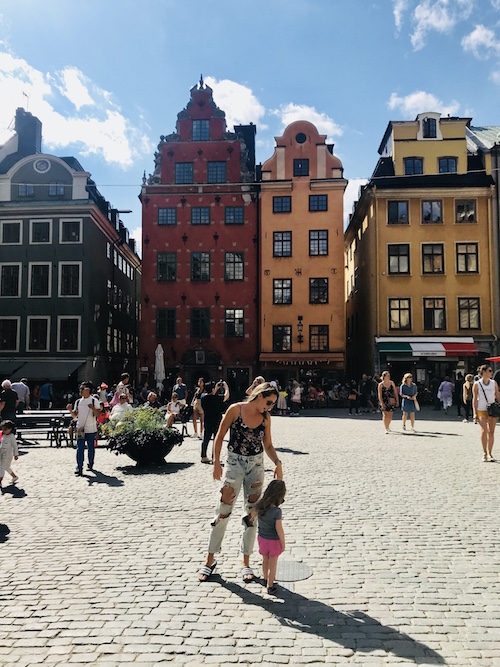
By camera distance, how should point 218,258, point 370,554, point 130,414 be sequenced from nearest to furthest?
point 370,554
point 130,414
point 218,258

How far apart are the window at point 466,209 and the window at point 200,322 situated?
55.5ft

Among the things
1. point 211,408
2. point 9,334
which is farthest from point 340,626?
point 9,334

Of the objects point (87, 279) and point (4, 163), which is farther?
point (4, 163)

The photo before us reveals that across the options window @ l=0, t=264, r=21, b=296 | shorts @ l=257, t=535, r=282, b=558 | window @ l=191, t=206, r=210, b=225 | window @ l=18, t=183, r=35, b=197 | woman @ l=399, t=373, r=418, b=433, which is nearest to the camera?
shorts @ l=257, t=535, r=282, b=558

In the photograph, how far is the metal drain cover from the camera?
5.39 meters

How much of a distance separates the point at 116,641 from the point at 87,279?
33079 millimetres

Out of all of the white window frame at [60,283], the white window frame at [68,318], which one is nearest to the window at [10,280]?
the white window frame at [60,283]

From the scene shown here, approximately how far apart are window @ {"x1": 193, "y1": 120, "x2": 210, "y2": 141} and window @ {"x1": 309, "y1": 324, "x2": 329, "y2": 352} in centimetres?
1430

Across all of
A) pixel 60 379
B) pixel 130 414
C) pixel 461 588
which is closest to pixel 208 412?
pixel 130 414

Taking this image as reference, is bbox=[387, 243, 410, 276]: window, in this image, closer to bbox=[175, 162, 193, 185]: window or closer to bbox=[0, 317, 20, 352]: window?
bbox=[175, 162, 193, 185]: window

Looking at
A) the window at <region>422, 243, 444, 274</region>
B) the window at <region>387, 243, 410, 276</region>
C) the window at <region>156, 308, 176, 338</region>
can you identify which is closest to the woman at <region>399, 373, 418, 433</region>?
the window at <region>387, 243, 410, 276</region>

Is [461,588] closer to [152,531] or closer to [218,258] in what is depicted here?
[152,531]

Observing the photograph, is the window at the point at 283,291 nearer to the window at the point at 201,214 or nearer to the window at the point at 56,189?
the window at the point at 201,214

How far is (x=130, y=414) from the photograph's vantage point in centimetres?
1232
